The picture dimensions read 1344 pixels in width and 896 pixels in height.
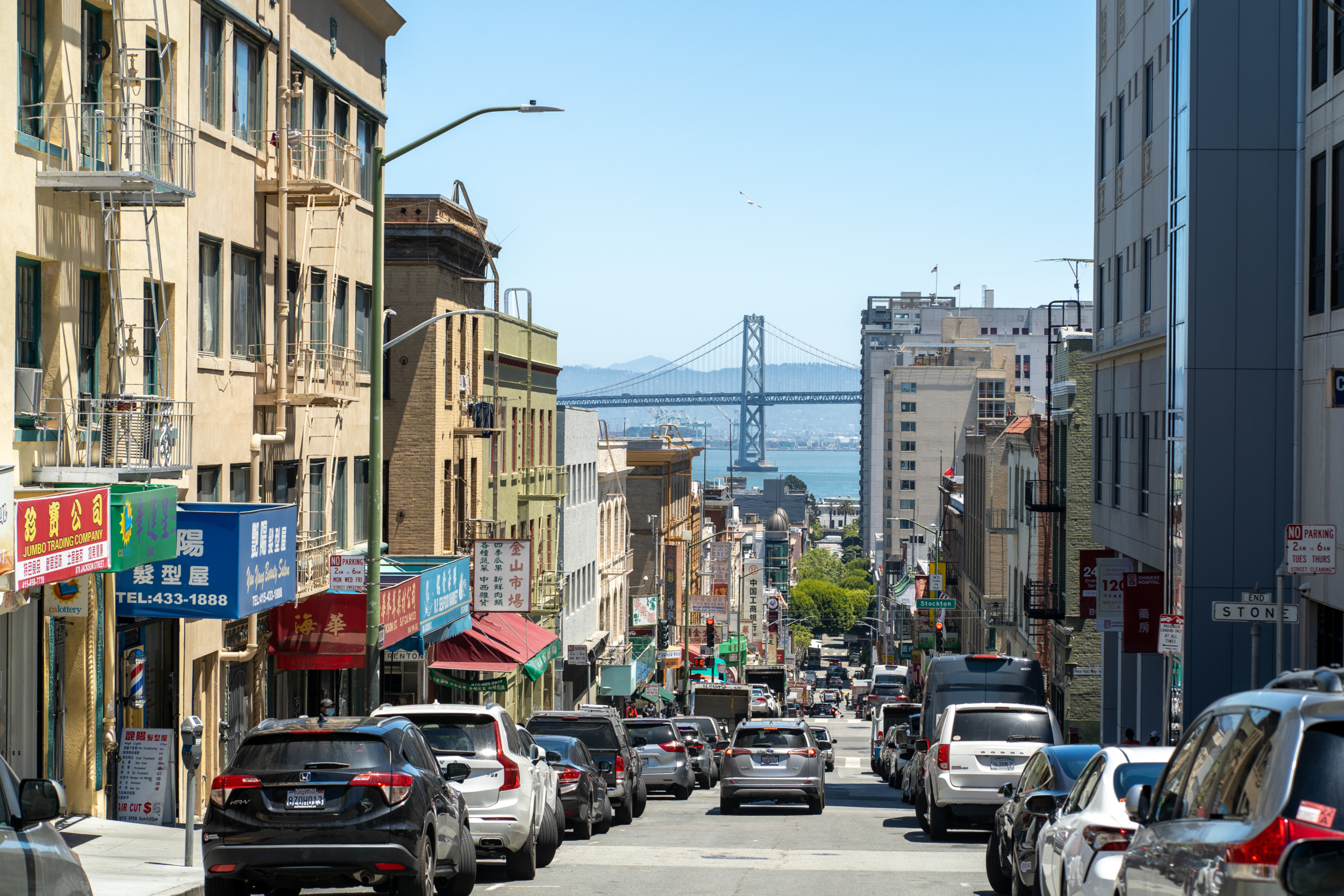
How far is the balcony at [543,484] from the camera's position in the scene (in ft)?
150

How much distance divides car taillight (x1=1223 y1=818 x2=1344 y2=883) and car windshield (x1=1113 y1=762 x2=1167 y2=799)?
188 inches

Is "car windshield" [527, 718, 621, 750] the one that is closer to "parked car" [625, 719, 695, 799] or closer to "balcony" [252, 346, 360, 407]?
"parked car" [625, 719, 695, 799]

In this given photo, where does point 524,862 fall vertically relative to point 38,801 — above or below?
below

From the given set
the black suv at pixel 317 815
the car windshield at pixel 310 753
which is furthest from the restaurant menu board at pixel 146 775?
the car windshield at pixel 310 753

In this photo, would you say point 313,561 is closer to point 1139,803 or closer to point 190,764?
point 190,764

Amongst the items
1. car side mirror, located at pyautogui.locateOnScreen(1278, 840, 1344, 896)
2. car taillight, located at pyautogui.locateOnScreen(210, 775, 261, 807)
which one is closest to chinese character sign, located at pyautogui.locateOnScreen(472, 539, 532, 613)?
car taillight, located at pyautogui.locateOnScreen(210, 775, 261, 807)

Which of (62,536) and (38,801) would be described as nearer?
(38,801)

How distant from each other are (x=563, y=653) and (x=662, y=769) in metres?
23.7

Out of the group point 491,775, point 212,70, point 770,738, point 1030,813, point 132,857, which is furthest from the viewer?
point 770,738

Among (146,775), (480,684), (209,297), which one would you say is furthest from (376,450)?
(480,684)

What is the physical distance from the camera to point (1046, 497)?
2071 inches

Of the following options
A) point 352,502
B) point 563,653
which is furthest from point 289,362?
point 563,653

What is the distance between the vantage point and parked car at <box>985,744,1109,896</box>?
41.3ft

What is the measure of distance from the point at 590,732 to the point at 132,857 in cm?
915
